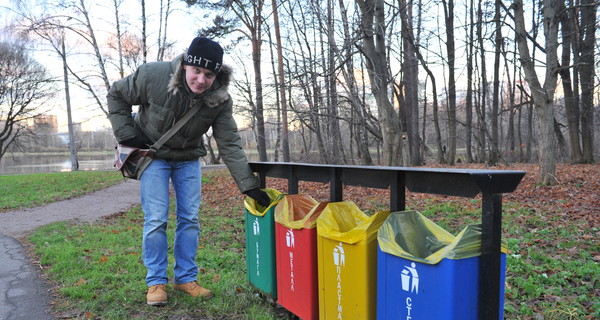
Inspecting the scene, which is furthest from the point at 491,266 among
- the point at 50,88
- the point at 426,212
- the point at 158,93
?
the point at 50,88

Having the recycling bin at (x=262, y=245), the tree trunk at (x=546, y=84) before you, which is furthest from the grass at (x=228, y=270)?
the tree trunk at (x=546, y=84)

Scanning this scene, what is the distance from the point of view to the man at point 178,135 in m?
2.92

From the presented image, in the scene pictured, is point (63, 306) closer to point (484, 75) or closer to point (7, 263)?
point (7, 263)

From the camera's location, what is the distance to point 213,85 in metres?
3.02

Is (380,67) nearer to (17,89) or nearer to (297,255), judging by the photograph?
(297,255)

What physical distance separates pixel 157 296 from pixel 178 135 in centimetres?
118

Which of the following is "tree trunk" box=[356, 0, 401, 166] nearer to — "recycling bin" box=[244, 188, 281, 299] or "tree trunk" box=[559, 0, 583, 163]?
"recycling bin" box=[244, 188, 281, 299]

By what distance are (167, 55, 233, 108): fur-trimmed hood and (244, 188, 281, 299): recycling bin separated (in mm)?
Result: 859

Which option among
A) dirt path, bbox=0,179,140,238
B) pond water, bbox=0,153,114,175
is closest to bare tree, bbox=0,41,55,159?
pond water, bbox=0,153,114,175

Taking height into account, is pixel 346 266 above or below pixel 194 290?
above

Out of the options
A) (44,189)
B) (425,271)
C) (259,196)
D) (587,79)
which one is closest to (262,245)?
(259,196)

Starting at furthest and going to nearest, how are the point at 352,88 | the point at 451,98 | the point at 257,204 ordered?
the point at 451,98
the point at 352,88
the point at 257,204

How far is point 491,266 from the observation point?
69.6 inches

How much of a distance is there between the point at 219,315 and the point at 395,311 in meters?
1.47
